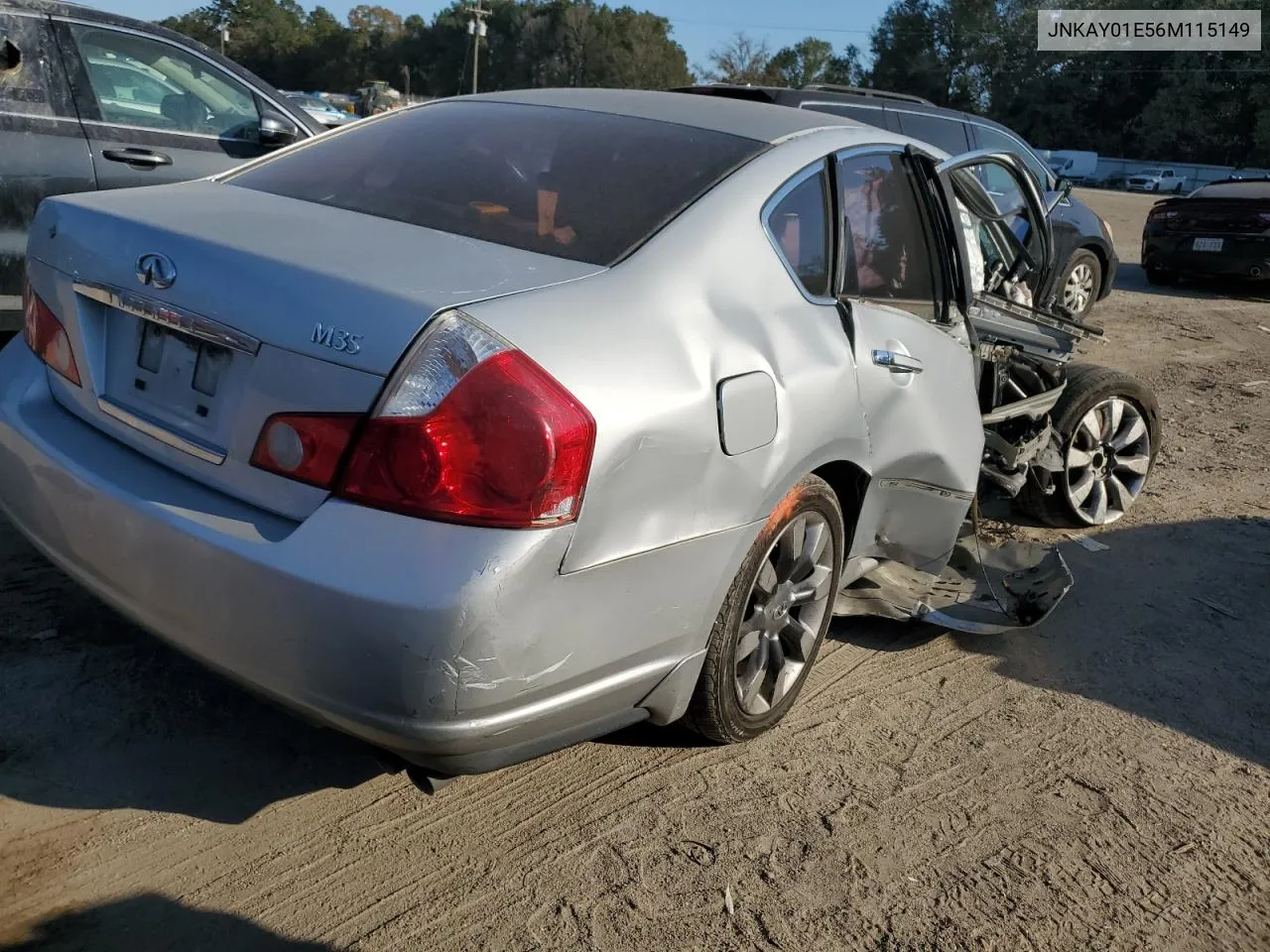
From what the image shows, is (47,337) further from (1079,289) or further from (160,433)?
(1079,289)

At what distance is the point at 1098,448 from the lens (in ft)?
16.7

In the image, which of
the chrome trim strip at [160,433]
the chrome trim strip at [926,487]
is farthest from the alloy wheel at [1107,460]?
the chrome trim strip at [160,433]

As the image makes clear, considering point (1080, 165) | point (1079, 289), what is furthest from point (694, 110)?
point (1080, 165)

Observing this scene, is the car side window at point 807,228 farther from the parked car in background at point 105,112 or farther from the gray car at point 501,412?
the parked car in background at point 105,112

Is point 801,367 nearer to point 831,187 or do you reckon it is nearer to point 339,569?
point 831,187

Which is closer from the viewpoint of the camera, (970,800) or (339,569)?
(339,569)

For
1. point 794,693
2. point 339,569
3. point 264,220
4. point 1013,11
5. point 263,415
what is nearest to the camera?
point 339,569

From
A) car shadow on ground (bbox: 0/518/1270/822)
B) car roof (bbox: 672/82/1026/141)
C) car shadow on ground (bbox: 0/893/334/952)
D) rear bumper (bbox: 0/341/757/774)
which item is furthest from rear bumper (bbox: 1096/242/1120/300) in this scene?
car shadow on ground (bbox: 0/893/334/952)

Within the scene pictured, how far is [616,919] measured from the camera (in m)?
2.45

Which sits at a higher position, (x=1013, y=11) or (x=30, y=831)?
(x=1013, y=11)

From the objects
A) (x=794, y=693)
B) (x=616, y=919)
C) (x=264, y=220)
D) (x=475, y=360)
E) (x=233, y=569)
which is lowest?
(x=616, y=919)

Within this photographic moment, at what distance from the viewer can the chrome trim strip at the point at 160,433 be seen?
238 centimetres

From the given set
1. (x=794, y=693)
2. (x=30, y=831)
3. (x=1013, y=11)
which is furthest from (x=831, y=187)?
(x=1013, y=11)

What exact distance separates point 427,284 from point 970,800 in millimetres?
1940
